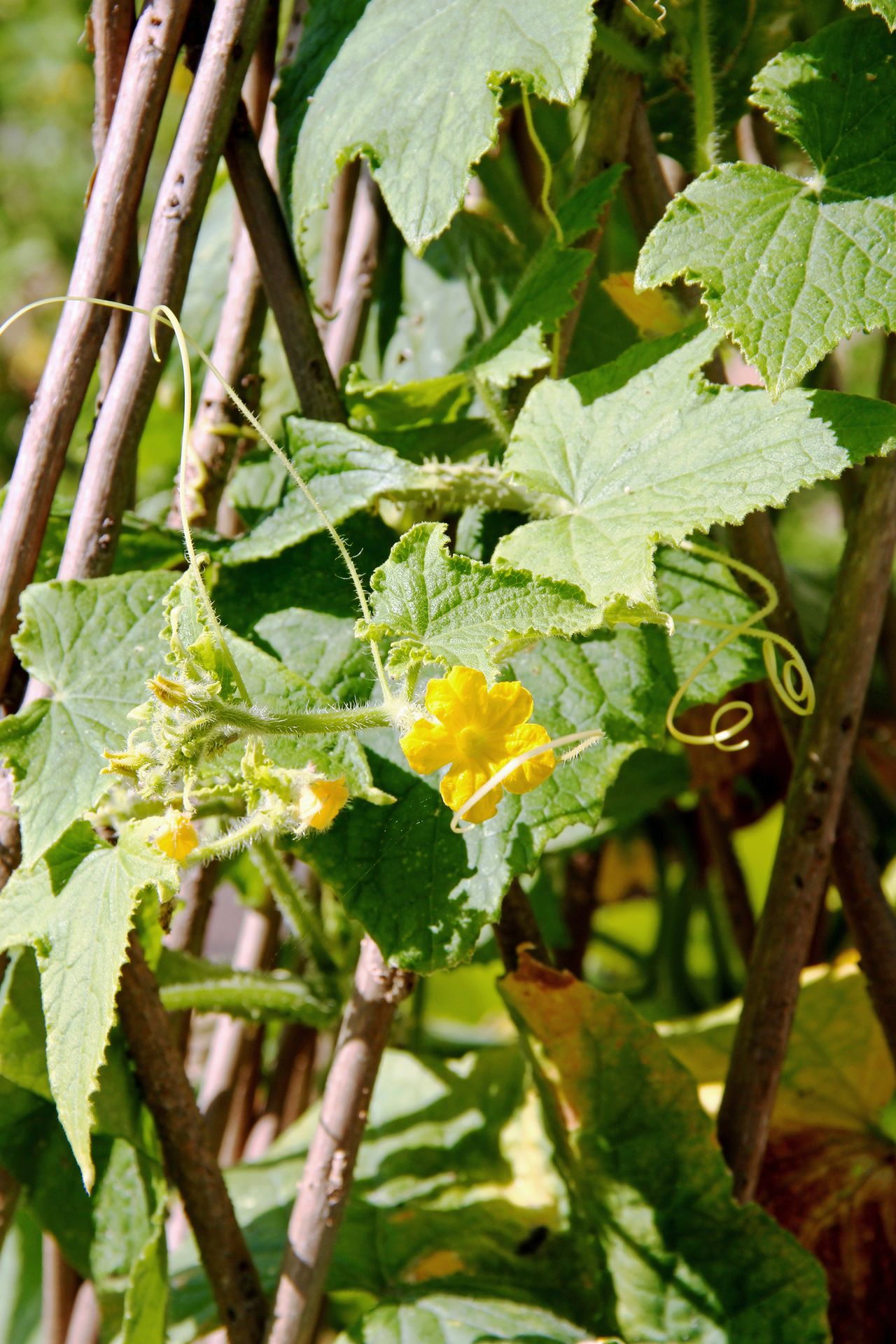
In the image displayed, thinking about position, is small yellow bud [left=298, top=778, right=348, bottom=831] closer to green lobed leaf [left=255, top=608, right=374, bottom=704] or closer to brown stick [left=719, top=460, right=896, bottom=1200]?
green lobed leaf [left=255, top=608, right=374, bottom=704]

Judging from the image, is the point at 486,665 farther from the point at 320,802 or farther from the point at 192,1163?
the point at 192,1163

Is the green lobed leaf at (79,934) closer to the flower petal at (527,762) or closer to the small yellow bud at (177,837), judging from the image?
the small yellow bud at (177,837)

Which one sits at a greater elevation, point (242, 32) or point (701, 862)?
point (242, 32)

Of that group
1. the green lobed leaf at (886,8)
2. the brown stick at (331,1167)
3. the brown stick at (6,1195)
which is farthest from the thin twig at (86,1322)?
the green lobed leaf at (886,8)

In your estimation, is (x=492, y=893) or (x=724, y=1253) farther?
(x=724, y=1253)

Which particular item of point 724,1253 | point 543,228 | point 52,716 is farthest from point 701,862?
point 52,716

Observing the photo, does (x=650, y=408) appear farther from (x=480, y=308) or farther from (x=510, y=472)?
(x=480, y=308)
